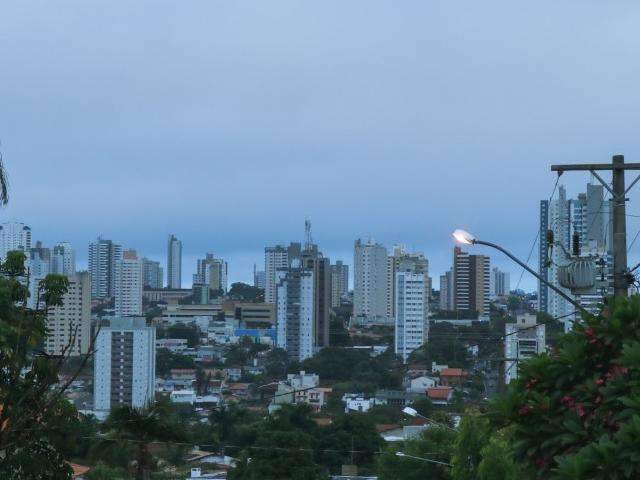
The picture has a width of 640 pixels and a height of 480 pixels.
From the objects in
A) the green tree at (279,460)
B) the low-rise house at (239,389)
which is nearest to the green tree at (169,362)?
the low-rise house at (239,389)

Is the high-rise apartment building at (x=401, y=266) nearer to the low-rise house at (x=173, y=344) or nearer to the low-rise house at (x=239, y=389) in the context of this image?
the low-rise house at (x=173, y=344)

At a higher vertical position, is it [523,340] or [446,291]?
[446,291]

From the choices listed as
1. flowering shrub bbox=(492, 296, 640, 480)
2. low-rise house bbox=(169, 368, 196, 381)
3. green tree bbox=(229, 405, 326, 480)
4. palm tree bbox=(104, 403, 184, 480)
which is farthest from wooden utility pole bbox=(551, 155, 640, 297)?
low-rise house bbox=(169, 368, 196, 381)

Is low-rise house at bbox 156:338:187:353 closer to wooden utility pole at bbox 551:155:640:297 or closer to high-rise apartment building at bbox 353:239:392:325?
high-rise apartment building at bbox 353:239:392:325

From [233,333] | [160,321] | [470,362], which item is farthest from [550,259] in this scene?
[160,321]

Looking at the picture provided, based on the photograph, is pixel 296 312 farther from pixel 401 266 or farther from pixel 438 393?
pixel 438 393

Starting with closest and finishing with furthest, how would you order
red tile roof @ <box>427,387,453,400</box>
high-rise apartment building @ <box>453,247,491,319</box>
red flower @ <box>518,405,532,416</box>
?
red flower @ <box>518,405,532,416</box> < red tile roof @ <box>427,387,453,400</box> < high-rise apartment building @ <box>453,247,491,319</box>

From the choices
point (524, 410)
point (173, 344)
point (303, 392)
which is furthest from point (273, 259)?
point (524, 410)
